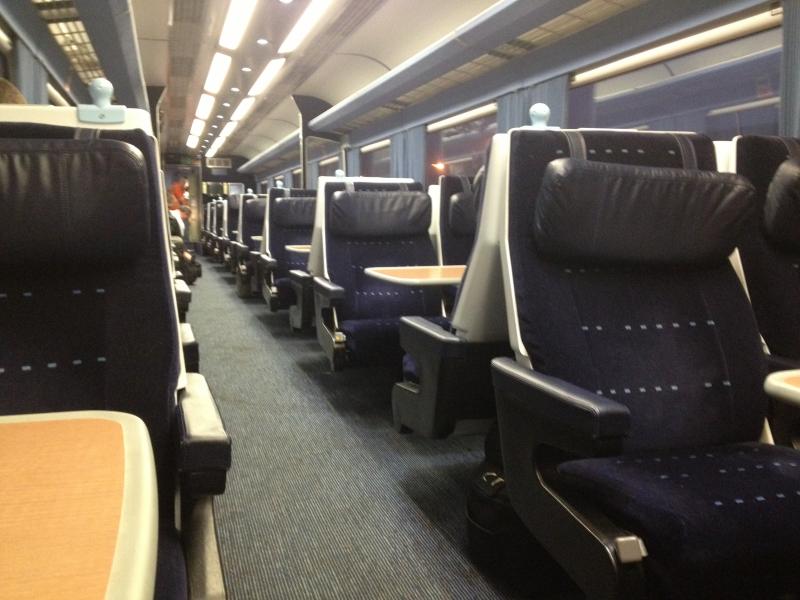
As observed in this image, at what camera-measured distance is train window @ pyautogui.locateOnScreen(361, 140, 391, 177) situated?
11.3 m

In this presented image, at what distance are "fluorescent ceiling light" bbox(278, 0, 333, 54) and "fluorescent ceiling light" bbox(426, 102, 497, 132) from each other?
2176 mm

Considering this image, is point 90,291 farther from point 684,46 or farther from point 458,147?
point 458,147

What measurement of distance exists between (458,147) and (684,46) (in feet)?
13.8

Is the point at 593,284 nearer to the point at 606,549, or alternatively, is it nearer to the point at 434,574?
the point at 606,549

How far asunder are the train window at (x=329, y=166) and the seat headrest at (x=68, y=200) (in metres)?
12.7

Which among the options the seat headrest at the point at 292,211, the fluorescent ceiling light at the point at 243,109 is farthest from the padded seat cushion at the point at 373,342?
the fluorescent ceiling light at the point at 243,109

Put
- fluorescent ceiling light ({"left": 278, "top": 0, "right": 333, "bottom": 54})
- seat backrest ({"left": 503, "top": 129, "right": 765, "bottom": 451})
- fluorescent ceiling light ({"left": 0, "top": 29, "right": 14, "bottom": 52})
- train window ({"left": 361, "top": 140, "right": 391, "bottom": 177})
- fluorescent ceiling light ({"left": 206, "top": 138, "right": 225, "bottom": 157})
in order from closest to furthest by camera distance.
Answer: seat backrest ({"left": 503, "top": 129, "right": 765, "bottom": 451}), fluorescent ceiling light ({"left": 0, "top": 29, "right": 14, "bottom": 52}), fluorescent ceiling light ({"left": 278, "top": 0, "right": 333, "bottom": 54}), train window ({"left": 361, "top": 140, "right": 391, "bottom": 177}), fluorescent ceiling light ({"left": 206, "top": 138, "right": 225, "bottom": 157})

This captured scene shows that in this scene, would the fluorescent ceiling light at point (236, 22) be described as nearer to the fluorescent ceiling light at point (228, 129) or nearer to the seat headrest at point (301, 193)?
the seat headrest at point (301, 193)

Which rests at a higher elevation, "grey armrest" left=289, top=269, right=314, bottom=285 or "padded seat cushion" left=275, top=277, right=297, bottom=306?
"grey armrest" left=289, top=269, right=314, bottom=285

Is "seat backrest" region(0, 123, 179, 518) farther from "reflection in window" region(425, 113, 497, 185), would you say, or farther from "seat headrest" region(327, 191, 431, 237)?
"reflection in window" region(425, 113, 497, 185)

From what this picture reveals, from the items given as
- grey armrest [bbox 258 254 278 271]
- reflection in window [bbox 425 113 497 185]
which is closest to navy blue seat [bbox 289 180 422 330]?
grey armrest [bbox 258 254 278 271]

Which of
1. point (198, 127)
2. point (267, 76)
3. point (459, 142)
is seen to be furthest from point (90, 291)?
point (198, 127)

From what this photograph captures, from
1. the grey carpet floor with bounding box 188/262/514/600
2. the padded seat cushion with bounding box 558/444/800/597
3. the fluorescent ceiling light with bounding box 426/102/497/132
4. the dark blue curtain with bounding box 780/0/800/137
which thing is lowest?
the grey carpet floor with bounding box 188/262/514/600

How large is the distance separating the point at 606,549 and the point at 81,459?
0.86 m
